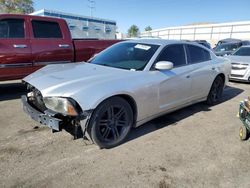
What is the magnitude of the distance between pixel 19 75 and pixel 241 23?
1904 inches

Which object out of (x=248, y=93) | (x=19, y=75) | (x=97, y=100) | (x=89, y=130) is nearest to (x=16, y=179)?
(x=89, y=130)

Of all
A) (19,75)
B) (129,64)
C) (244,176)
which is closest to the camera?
(244,176)

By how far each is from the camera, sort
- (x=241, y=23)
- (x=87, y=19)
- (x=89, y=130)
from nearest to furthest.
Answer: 1. (x=89, y=130)
2. (x=87, y=19)
3. (x=241, y=23)

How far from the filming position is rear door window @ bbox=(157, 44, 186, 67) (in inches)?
167

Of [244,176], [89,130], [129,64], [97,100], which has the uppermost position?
[129,64]

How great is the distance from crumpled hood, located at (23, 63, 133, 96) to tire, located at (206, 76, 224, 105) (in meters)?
2.91

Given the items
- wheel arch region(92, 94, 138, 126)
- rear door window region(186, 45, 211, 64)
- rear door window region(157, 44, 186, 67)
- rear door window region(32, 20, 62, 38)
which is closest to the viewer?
wheel arch region(92, 94, 138, 126)

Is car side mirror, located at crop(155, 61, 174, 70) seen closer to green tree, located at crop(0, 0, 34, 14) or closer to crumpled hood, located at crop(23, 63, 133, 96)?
crumpled hood, located at crop(23, 63, 133, 96)

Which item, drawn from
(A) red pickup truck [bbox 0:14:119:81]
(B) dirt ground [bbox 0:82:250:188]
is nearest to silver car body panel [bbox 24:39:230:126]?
(B) dirt ground [bbox 0:82:250:188]

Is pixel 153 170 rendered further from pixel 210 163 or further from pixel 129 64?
pixel 129 64

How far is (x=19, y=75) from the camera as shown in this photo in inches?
230

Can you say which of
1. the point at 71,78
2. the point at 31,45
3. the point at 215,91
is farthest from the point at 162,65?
the point at 31,45

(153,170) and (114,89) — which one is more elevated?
(114,89)

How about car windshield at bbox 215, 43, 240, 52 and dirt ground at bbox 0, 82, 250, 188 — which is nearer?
dirt ground at bbox 0, 82, 250, 188
